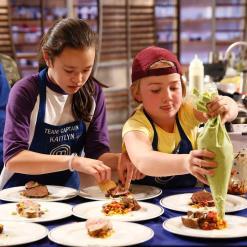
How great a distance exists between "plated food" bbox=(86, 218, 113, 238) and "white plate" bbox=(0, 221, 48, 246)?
130 millimetres

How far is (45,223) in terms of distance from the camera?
161 cm

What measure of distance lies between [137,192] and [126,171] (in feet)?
0.30

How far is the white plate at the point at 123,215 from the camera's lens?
1.61 m

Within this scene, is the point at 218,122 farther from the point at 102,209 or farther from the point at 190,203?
the point at 102,209

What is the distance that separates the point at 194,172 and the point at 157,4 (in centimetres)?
632

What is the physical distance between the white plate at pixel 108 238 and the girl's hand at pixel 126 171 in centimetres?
40

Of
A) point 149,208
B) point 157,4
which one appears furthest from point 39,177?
point 157,4

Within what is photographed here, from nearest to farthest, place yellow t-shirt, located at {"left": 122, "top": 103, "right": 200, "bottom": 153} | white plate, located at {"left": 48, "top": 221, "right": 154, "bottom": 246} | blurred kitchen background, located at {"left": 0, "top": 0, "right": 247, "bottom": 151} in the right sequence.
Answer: white plate, located at {"left": 48, "top": 221, "right": 154, "bottom": 246}
yellow t-shirt, located at {"left": 122, "top": 103, "right": 200, "bottom": 153}
blurred kitchen background, located at {"left": 0, "top": 0, "right": 247, "bottom": 151}

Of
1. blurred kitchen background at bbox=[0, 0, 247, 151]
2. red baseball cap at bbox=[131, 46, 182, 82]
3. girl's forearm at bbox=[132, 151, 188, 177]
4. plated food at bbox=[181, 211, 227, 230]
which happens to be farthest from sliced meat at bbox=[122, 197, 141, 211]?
blurred kitchen background at bbox=[0, 0, 247, 151]

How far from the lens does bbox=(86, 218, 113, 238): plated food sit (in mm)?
1422

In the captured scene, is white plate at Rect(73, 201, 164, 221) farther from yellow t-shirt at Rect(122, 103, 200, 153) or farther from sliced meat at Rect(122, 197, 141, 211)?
yellow t-shirt at Rect(122, 103, 200, 153)

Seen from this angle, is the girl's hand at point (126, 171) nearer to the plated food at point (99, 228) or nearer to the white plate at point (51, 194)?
the white plate at point (51, 194)

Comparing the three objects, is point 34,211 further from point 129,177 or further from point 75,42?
point 75,42

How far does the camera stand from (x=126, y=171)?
1.96m
